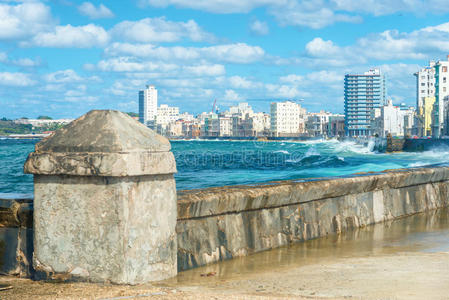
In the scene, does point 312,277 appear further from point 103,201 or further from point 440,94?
point 440,94

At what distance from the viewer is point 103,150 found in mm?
4152

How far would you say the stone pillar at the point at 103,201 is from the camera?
414 cm

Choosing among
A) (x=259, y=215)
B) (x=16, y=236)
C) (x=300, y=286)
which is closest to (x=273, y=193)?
(x=259, y=215)

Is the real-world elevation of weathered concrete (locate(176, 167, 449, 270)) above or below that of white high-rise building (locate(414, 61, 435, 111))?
below

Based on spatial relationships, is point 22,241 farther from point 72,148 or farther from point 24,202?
point 72,148

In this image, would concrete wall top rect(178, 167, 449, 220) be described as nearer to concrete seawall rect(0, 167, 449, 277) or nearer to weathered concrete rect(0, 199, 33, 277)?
concrete seawall rect(0, 167, 449, 277)

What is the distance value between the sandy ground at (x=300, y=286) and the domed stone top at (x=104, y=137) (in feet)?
3.21

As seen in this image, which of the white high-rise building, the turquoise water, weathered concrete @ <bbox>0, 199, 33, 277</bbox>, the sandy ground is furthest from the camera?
the white high-rise building

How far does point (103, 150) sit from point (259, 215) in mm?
2082

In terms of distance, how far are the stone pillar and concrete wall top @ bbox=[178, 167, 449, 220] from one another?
2.10ft

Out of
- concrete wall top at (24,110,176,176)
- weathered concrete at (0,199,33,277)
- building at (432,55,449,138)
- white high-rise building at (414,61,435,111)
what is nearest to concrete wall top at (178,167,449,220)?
concrete wall top at (24,110,176,176)

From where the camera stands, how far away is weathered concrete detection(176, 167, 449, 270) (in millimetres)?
5113

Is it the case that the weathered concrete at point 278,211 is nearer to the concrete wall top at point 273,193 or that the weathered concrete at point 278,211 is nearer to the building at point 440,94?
the concrete wall top at point 273,193

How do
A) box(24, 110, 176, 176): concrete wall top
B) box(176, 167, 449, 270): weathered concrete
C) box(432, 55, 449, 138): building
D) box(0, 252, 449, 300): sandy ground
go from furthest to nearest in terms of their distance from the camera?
box(432, 55, 449, 138): building, box(176, 167, 449, 270): weathered concrete, box(24, 110, 176, 176): concrete wall top, box(0, 252, 449, 300): sandy ground
